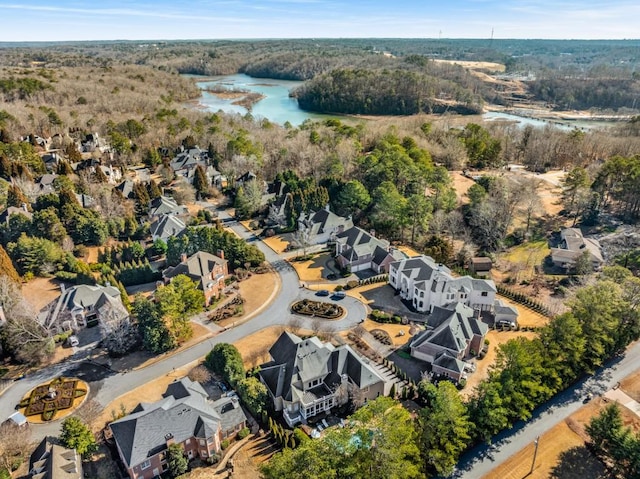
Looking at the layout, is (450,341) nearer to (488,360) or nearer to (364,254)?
(488,360)

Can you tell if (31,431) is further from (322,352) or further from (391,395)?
(391,395)

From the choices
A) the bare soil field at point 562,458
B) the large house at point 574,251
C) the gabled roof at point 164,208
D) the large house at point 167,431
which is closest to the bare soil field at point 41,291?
the gabled roof at point 164,208

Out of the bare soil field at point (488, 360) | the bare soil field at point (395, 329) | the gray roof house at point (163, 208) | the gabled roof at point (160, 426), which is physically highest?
the gray roof house at point (163, 208)

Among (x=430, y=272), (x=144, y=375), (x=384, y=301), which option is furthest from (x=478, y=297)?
(x=144, y=375)

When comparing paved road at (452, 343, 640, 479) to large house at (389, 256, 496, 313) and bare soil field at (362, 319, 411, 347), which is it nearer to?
large house at (389, 256, 496, 313)

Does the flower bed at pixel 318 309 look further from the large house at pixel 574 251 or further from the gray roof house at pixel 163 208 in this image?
the large house at pixel 574 251

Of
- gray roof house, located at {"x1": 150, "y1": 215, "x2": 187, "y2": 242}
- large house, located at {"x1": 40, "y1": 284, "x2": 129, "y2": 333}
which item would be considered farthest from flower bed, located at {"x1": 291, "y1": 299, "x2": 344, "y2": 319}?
gray roof house, located at {"x1": 150, "y1": 215, "x2": 187, "y2": 242}
